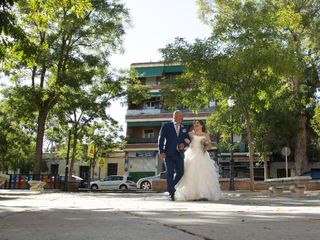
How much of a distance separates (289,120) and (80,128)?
50.3ft

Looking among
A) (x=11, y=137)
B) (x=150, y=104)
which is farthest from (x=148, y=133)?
(x=11, y=137)

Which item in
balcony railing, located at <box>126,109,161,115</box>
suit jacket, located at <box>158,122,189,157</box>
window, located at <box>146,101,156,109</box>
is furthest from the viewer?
window, located at <box>146,101,156,109</box>

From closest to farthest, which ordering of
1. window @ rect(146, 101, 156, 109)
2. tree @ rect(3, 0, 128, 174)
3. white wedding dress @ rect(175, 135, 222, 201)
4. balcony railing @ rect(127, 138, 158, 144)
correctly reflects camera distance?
white wedding dress @ rect(175, 135, 222, 201) → tree @ rect(3, 0, 128, 174) → balcony railing @ rect(127, 138, 158, 144) → window @ rect(146, 101, 156, 109)

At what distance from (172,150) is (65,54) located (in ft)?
67.3

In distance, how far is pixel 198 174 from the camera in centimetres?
968

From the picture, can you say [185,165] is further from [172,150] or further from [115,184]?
[115,184]

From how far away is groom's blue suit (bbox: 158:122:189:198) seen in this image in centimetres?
940

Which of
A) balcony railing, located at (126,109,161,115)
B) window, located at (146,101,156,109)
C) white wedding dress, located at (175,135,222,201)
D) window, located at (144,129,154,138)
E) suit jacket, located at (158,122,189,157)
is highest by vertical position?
window, located at (146,101,156,109)

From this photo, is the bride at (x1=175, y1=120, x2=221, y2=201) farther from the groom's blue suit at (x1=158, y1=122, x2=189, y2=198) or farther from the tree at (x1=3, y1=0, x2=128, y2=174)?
the tree at (x1=3, y1=0, x2=128, y2=174)

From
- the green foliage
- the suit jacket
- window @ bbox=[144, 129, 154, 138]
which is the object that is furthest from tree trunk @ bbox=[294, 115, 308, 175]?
the suit jacket

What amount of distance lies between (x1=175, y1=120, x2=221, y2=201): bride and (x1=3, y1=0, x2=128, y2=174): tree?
56.2 ft

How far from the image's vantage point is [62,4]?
10.7 metres

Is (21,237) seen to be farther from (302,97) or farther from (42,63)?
(302,97)

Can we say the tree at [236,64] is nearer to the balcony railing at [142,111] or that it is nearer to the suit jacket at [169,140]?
the suit jacket at [169,140]
